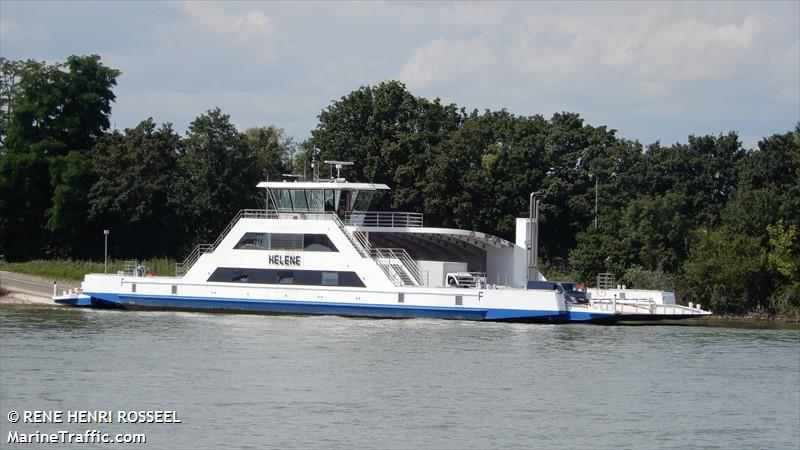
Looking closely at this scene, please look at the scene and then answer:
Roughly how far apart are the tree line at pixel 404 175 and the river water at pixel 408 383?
14.2 meters

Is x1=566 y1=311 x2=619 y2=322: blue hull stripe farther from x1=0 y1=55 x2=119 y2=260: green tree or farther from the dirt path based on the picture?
x1=0 y1=55 x2=119 y2=260: green tree

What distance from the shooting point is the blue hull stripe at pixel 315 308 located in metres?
38.5

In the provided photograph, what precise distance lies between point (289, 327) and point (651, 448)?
17397 mm

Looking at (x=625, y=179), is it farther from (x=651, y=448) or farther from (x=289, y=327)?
(x=651, y=448)

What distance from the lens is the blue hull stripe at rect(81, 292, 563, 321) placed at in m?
38.5

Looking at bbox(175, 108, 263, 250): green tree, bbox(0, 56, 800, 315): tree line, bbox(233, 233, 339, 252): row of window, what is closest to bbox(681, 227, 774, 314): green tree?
bbox(0, 56, 800, 315): tree line

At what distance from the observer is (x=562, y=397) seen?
2538 centimetres

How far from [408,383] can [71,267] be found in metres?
31.7

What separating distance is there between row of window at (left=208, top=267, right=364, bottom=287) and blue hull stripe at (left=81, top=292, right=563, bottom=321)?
2.37 ft

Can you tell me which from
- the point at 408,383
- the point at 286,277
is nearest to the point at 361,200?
the point at 286,277

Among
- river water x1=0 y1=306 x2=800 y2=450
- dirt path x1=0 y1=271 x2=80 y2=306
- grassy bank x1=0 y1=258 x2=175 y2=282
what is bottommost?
river water x1=0 y1=306 x2=800 y2=450

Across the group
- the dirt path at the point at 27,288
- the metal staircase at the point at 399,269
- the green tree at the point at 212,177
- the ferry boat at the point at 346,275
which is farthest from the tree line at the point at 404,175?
the metal staircase at the point at 399,269

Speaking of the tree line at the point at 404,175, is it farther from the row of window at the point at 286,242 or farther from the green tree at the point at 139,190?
the row of window at the point at 286,242

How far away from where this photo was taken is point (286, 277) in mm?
40594
